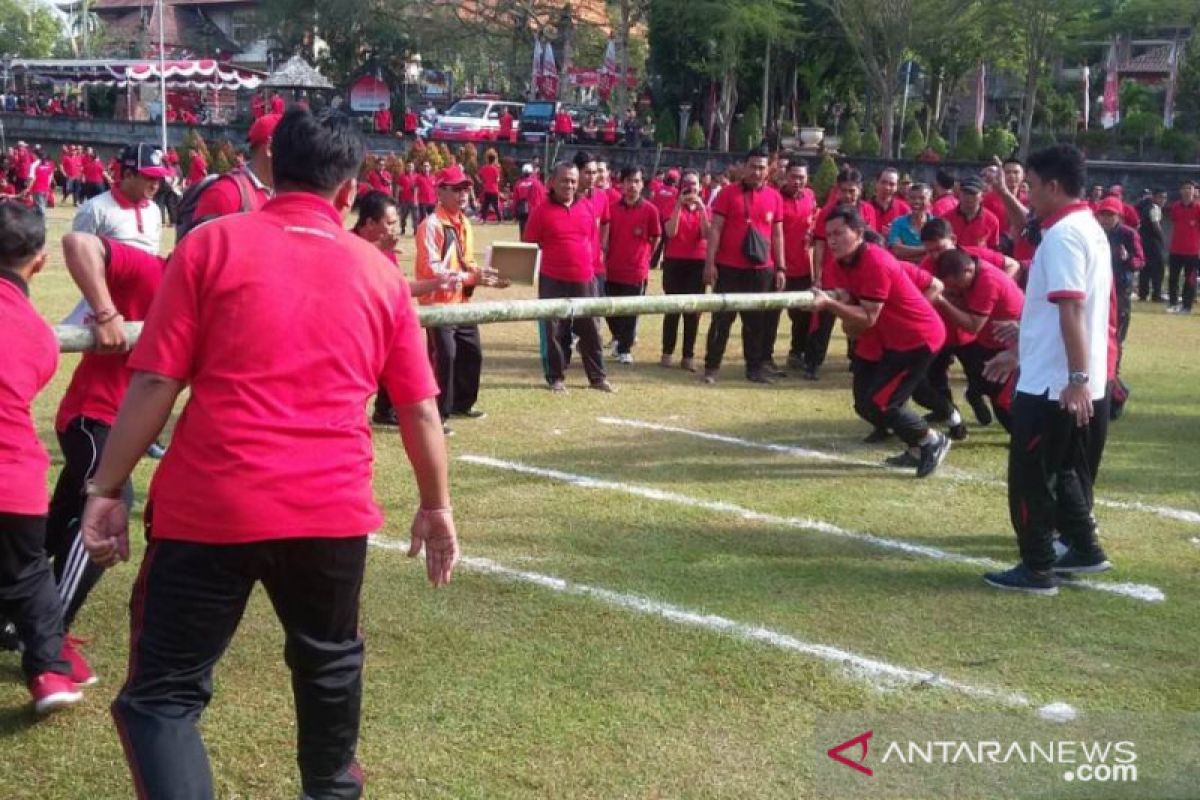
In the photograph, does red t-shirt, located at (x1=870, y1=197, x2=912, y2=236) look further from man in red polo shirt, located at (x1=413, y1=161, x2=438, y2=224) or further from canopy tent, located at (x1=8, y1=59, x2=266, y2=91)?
canopy tent, located at (x1=8, y1=59, x2=266, y2=91)

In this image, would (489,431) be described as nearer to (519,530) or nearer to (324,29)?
(519,530)

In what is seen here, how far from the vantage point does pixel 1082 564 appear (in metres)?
6.45

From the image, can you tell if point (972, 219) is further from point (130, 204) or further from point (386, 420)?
point (130, 204)

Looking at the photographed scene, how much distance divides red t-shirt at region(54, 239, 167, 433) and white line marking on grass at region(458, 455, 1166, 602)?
349cm

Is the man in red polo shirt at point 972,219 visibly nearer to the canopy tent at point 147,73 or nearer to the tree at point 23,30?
the canopy tent at point 147,73

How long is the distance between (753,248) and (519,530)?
5.91 m

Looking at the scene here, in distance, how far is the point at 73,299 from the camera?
54.4ft

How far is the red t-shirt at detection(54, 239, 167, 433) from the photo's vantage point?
5.10 meters

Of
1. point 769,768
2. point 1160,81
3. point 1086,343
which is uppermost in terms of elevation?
point 1160,81

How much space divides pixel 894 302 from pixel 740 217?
389cm

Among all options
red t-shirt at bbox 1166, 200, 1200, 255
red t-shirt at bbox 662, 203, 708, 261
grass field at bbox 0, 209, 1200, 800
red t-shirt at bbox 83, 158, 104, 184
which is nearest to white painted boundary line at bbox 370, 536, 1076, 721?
grass field at bbox 0, 209, 1200, 800

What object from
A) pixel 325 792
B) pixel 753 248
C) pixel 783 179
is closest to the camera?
pixel 325 792

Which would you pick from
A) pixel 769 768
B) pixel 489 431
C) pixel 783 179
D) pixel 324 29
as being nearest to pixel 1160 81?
pixel 324 29

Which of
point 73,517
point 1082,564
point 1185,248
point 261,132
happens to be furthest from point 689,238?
point 1185,248
